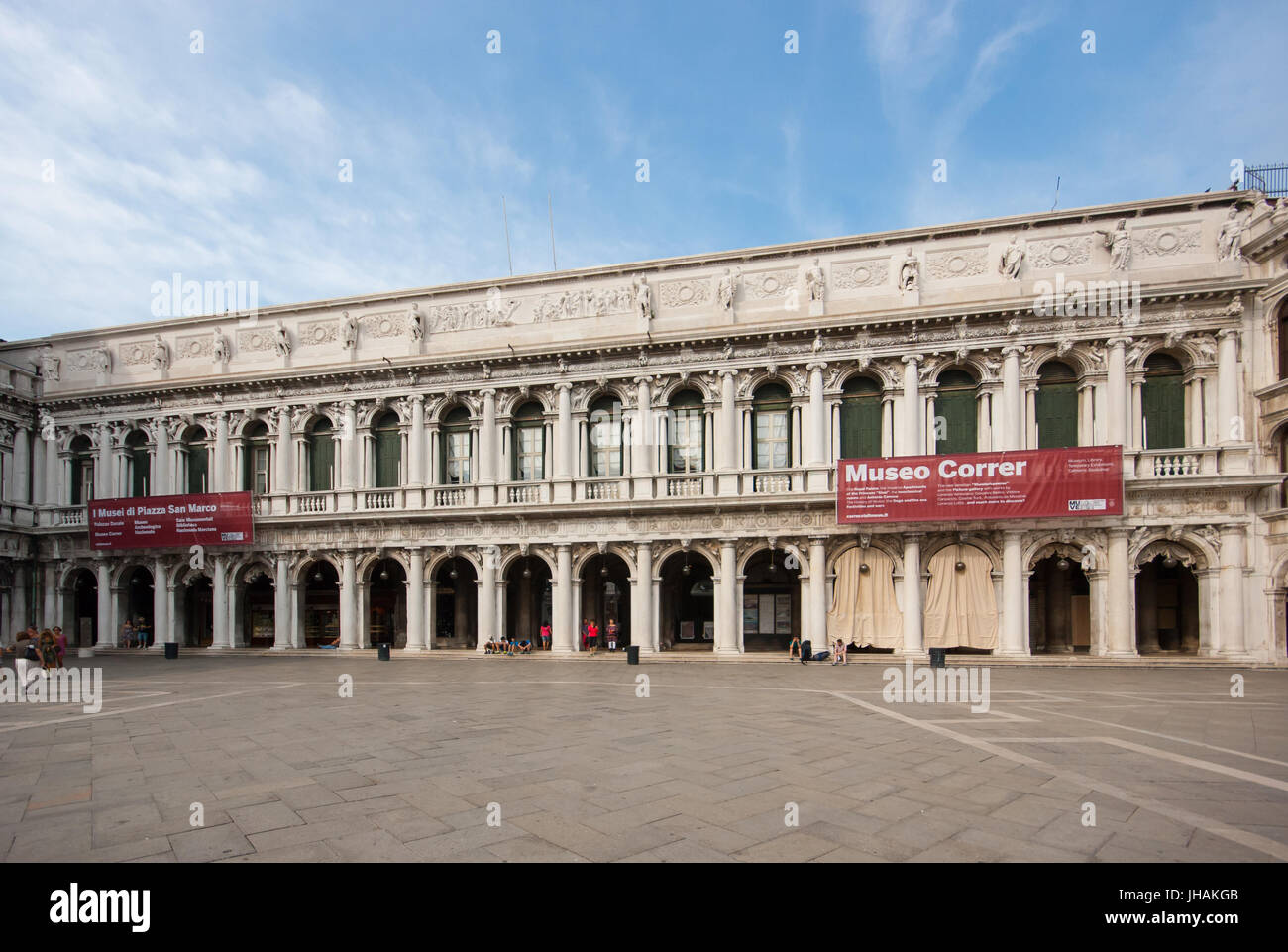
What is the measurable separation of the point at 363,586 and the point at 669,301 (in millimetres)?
16344

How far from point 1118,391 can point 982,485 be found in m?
5.07

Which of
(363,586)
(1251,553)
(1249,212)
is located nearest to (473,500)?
(363,586)

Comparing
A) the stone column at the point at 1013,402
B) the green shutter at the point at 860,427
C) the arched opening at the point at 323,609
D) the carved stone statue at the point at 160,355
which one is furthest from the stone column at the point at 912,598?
the carved stone statue at the point at 160,355

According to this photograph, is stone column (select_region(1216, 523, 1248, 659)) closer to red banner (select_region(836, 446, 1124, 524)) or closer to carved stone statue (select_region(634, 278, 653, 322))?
red banner (select_region(836, 446, 1124, 524))

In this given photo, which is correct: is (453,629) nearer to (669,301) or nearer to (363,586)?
(363,586)

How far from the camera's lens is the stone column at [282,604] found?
28.6 metres

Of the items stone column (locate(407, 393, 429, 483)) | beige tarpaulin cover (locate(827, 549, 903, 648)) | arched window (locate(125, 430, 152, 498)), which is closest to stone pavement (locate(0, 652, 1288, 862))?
beige tarpaulin cover (locate(827, 549, 903, 648))

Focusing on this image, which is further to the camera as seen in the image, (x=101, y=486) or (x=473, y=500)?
(x=101, y=486)

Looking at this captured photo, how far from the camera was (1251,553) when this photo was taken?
69.1 feet

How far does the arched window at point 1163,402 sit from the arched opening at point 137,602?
39.5 meters

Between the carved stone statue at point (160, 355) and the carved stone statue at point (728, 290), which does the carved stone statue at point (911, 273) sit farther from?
the carved stone statue at point (160, 355)

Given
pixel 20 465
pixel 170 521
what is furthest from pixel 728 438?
pixel 20 465

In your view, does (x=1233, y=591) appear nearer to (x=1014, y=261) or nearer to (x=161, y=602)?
(x=1014, y=261)
